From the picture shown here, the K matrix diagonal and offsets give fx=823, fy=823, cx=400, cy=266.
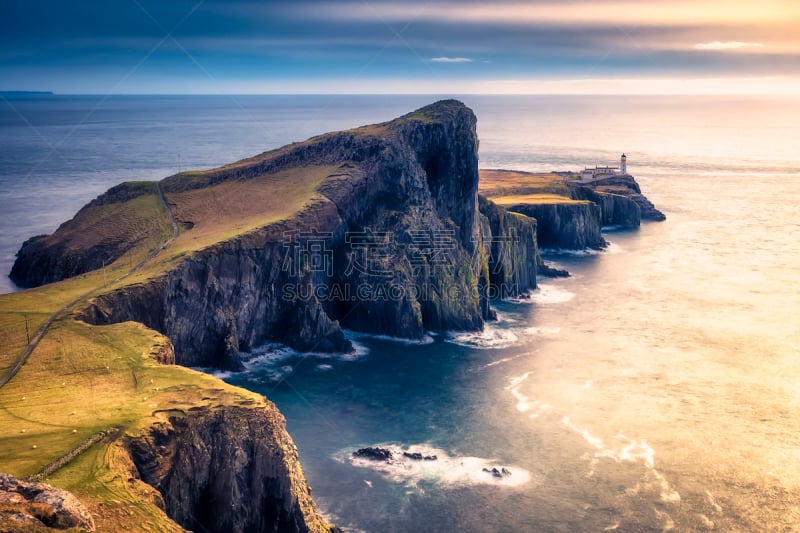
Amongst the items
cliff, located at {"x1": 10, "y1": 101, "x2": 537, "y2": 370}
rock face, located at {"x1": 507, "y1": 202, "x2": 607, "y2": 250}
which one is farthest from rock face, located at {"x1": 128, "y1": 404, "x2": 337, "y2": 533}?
rock face, located at {"x1": 507, "y1": 202, "x2": 607, "y2": 250}

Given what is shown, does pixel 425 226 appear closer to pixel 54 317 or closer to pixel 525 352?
pixel 525 352

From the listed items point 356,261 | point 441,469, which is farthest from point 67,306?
point 441,469

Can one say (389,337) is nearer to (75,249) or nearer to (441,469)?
(441,469)

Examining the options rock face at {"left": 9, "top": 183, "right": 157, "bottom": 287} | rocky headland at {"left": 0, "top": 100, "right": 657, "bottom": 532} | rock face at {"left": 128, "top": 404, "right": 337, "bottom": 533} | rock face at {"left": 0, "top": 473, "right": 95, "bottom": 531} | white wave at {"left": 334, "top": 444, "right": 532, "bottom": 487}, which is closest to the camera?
rock face at {"left": 0, "top": 473, "right": 95, "bottom": 531}

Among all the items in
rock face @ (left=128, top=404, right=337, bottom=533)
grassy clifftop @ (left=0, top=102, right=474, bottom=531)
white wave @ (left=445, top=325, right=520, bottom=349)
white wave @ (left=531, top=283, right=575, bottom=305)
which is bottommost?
white wave @ (left=445, top=325, right=520, bottom=349)

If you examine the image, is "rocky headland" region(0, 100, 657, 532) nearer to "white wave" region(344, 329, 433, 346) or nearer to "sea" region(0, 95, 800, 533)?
"white wave" region(344, 329, 433, 346)

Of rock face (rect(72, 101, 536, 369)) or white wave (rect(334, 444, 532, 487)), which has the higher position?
rock face (rect(72, 101, 536, 369))

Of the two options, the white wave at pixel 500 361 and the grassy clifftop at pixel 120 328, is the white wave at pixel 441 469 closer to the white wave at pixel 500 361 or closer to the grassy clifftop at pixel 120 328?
the grassy clifftop at pixel 120 328
